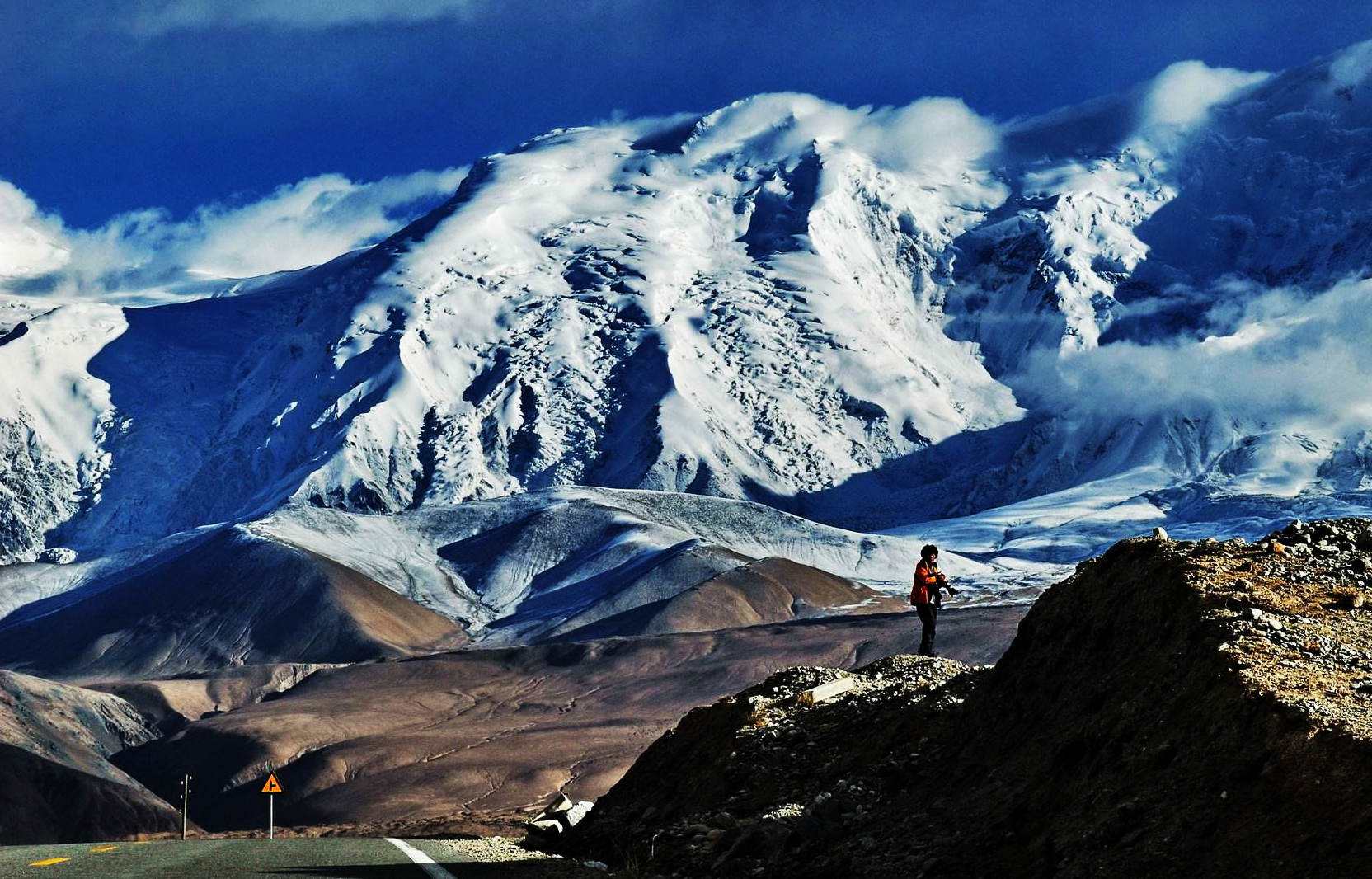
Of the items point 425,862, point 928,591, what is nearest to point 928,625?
point 928,591

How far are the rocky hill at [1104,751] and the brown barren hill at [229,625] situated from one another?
160 m

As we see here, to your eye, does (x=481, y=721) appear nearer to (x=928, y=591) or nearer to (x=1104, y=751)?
(x=928, y=591)

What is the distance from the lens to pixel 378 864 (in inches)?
633

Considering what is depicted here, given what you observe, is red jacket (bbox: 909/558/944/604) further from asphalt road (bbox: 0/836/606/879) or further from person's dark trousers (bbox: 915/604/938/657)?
asphalt road (bbox: 0/836/606/879)

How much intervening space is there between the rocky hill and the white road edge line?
2.12 m

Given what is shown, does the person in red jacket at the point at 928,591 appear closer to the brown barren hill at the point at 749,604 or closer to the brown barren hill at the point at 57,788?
the brown barren hill at the point at 57,788

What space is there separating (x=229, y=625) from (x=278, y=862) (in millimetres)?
178020

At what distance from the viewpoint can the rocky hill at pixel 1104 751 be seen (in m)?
11.1

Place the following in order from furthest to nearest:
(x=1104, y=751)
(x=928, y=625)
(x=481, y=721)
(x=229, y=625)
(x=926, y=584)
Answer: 1. (x=229, y=625)
2. (x=481, y=721)
3. (x=928, y=625)
4. (x=926, y=584)
5. (x=1104, y=751)

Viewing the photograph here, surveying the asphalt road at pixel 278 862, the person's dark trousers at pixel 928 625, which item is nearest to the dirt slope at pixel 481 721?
the person's dark trousers at pixel 928 625

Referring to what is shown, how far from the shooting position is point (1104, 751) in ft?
43.9

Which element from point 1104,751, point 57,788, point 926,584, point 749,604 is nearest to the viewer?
point 1104,751

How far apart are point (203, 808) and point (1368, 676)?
109m

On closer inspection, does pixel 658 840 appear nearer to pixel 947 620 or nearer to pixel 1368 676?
pixel 1368 676
